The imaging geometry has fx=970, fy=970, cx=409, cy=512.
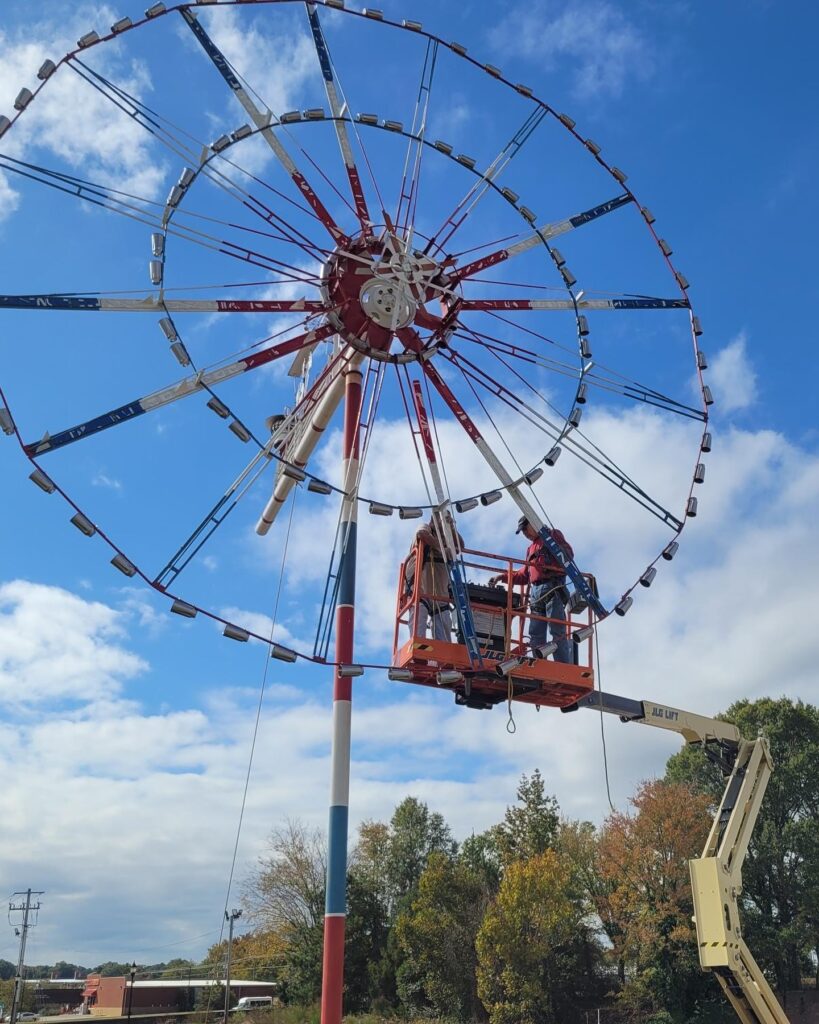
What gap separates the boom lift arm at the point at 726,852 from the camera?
46.1 ft

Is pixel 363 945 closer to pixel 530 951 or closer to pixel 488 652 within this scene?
pixel 530 951

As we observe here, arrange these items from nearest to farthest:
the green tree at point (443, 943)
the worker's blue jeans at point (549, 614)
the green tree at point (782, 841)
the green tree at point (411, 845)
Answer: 1. the worker's blue jeans at point (549, 614)
2. the green tree at point (443, 943)
3. the green tree at point (782, 841)
4. the green tree at point (411, 845)

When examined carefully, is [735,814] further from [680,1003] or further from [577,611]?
[680,1003]

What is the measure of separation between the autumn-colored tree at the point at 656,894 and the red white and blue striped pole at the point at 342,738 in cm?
2938

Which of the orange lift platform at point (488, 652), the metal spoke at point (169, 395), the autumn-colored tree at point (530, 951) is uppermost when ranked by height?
the metal spoke at point (169, 395)

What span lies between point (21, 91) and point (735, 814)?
15453mm

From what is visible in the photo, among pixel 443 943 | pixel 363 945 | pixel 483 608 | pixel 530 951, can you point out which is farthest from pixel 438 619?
pixel 363 945

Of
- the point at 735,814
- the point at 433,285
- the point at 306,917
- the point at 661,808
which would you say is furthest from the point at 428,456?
the point at 306,917

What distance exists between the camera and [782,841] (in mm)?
46781

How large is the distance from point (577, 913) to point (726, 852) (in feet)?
106

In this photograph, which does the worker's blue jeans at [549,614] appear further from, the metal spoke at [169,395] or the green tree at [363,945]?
the green tree at [363,945]

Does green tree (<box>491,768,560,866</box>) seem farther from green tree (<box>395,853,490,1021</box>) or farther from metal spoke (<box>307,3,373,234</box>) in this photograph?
metal spoke (<box>307,3,373,234</box>)

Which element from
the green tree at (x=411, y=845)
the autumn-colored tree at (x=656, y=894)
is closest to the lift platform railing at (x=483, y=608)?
the autumn-colored tree at (x=656, y=894)

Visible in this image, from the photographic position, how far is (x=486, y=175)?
1744cm
